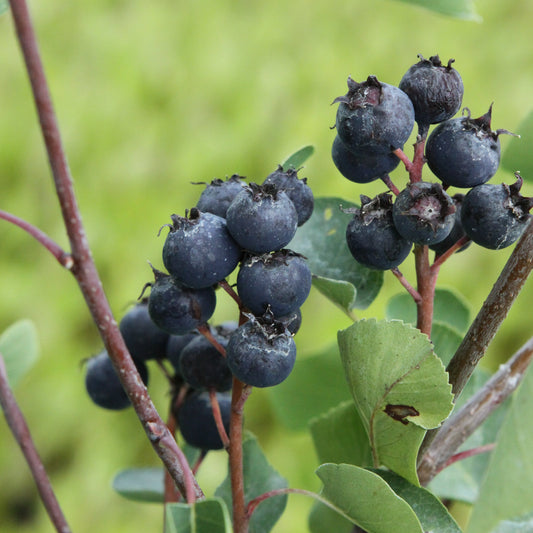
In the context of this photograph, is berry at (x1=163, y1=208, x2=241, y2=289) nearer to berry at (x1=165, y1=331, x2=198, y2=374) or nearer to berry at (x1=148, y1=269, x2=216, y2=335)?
berry at (x1=148, y1=269, x2=216, y2=335)

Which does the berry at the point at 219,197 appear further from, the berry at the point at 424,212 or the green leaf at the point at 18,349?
the green leaf at the point at 18,349

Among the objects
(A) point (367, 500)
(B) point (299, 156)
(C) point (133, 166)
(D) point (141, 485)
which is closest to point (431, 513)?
(A) point (367, 500)

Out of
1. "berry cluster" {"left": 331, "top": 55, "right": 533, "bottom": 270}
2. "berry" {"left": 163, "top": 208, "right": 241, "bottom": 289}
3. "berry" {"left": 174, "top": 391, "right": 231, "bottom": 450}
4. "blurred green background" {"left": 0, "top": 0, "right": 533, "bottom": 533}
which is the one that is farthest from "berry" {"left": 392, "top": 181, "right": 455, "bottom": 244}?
"blurred green background" {"left": 0, "top": 0, "right": 533, "bottom": 533}

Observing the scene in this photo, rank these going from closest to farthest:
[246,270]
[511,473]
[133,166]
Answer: [511,473]
[246,270]
[133,166]

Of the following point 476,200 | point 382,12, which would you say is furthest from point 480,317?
point 382,12

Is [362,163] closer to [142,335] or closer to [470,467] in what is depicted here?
[142,335]

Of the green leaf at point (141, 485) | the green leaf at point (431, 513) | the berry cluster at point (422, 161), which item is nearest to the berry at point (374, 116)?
the berry cluster at point (422, 161)


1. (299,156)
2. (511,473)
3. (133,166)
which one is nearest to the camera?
(511,473)

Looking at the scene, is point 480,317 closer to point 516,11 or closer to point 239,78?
point 239,78
